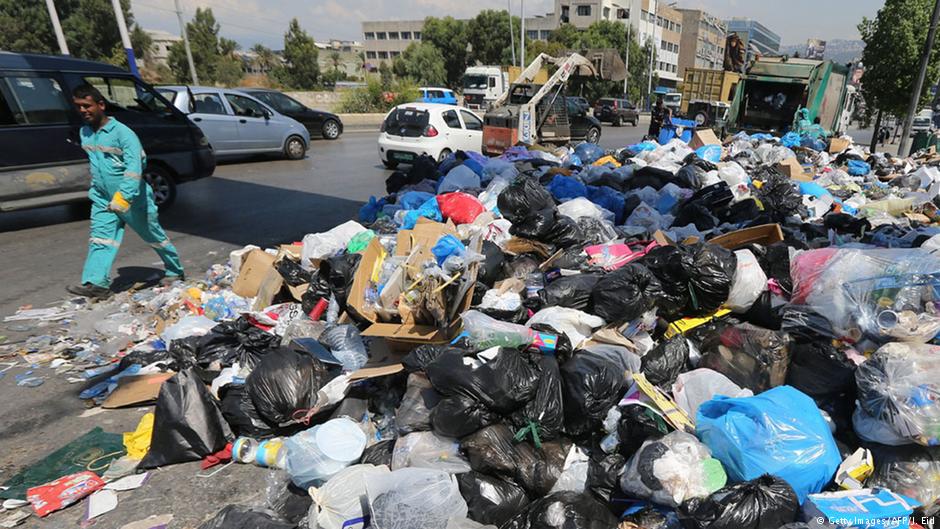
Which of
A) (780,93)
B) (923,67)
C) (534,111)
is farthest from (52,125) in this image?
(923,67)

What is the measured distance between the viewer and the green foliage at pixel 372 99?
23.6m

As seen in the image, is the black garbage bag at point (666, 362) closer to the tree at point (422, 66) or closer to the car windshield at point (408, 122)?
the car windshield at point (408, 122)

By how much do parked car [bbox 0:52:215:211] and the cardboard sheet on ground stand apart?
4.65m

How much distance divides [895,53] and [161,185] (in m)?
18.0

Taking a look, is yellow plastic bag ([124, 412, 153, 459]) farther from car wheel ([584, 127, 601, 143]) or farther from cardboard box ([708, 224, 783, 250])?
car wheel ([584, 127, 601, 143])

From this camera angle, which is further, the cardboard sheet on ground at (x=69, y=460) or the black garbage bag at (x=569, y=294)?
the black garbage bag at (x=569, y=294)

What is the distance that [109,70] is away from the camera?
6.66m

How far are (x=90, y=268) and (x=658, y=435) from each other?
182 inches

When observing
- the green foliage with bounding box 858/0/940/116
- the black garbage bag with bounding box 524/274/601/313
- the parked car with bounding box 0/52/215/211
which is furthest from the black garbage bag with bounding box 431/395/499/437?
the green foliage with bounding box 858/0/940/116

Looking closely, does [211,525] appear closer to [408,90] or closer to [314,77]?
[408,90]

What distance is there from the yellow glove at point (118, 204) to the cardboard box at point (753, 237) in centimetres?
472

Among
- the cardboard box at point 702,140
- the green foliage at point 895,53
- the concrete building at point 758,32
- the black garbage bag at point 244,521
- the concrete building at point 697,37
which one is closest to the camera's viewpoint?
the black garbage bag at point 244,521

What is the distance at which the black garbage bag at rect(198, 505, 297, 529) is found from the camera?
1.99 m

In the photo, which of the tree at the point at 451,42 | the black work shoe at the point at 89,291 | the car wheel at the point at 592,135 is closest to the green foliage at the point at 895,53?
the car wheel at the point at 592,135
